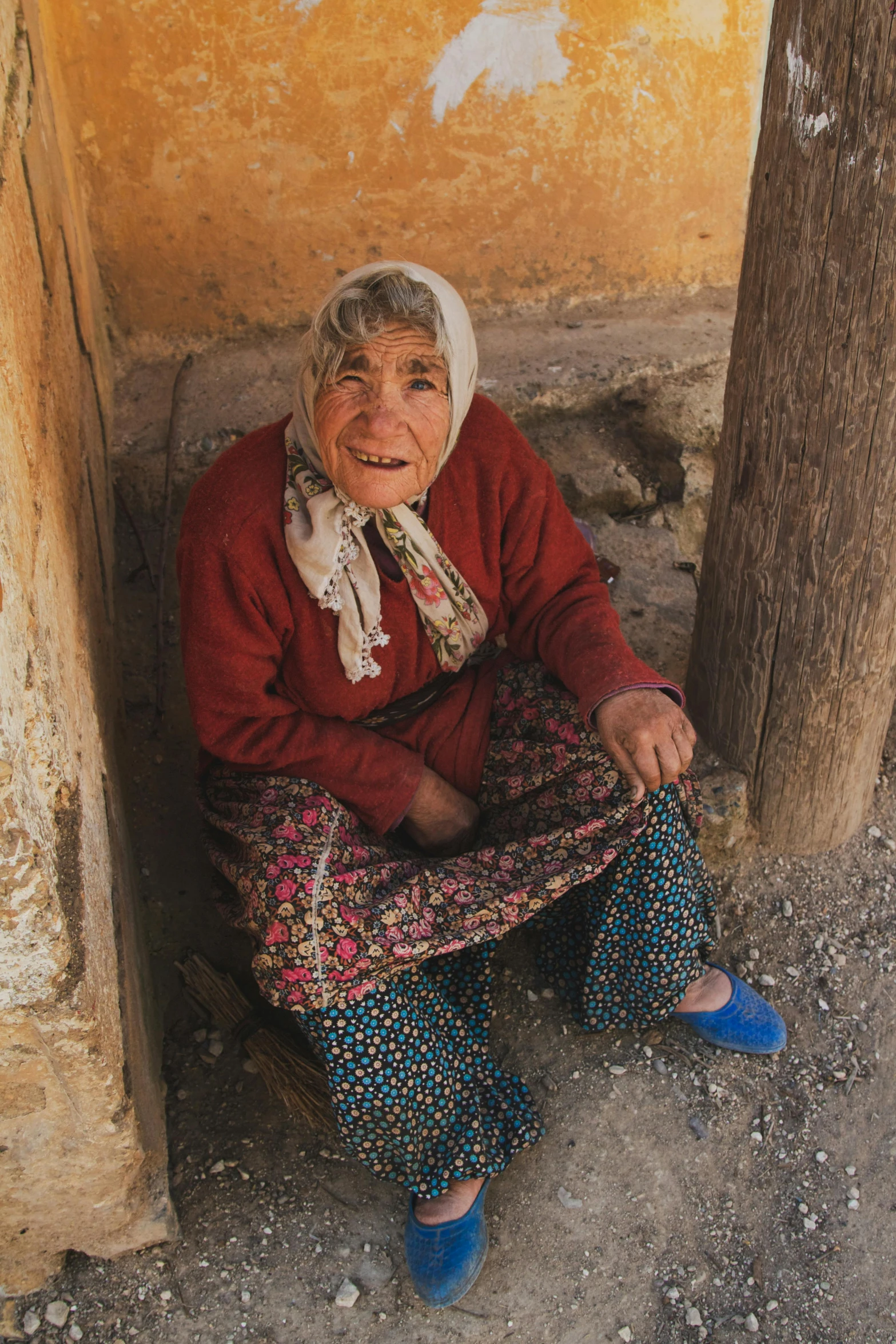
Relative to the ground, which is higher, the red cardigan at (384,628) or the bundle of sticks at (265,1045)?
the red cardigan at (384,628)

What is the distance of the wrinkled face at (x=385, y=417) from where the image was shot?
1.74 meters

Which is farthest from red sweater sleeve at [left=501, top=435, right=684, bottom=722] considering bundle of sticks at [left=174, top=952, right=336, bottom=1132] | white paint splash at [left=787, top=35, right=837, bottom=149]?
bundle of sticks at [left=174, top=952, right=336, bottom=1132]

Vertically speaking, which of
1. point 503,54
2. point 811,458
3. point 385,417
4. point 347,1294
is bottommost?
point 347,1294

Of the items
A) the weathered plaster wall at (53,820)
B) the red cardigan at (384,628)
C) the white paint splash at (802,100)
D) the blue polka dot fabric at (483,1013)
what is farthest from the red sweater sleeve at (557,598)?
the weathered plaster wall at (53,820)

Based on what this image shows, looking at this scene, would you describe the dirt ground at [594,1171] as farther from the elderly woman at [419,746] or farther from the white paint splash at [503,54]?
the white paint splash at [503,54]

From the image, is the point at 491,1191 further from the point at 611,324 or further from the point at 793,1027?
the point at 611,324

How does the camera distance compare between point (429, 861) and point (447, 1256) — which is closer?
point (447, 1256)

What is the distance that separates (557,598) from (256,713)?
64 centimetres

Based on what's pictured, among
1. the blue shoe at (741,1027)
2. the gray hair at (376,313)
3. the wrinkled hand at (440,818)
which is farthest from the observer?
the blue shoe at (741,1027)

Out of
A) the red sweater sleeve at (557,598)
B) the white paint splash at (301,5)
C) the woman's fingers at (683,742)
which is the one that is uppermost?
the white paint splash at (301,5)

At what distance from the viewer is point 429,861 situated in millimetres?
2021

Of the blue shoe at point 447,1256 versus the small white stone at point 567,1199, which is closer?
the blue shoe at point 447,1256

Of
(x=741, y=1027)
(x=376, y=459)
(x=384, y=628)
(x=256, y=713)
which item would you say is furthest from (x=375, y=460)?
(x=741, y=1027)

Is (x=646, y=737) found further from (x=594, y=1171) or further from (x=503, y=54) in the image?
(x=503, y=54)
